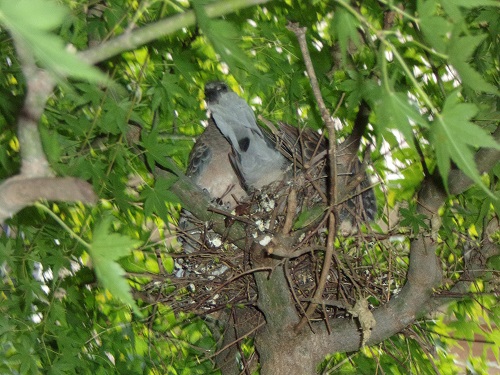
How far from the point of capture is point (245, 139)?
2258mm

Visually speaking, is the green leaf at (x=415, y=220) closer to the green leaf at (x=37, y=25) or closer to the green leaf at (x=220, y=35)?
the green leaf at (x=220, y=35)

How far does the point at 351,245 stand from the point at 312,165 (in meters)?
0.39

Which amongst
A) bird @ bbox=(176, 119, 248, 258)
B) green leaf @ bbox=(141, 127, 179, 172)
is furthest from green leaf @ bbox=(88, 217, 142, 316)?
bird @ bbox=(176, 119, 248, 258)

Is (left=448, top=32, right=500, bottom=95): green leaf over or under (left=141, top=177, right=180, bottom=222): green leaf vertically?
over

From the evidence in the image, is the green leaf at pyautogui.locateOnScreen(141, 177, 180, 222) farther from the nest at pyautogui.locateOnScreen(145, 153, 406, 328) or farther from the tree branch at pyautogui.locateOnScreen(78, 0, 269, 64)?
the tree branch at pyautogui.locateOnScreen(78, 0, 269, 64)

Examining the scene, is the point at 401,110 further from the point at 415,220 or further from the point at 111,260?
→ the point at 415,220

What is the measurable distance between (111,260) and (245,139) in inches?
57.6

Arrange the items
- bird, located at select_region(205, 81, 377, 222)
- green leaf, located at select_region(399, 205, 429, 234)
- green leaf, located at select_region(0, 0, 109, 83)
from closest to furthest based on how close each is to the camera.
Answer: green leaf, located at select_region(0, 0, 109, 83)
green leaf, located at select_region(399, 205, 429, 234)
bird, located at select_region(205, 81, 377, 222)

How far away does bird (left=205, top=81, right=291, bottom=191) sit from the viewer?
7.24 feet

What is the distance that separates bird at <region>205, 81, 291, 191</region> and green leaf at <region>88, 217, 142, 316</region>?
131cm

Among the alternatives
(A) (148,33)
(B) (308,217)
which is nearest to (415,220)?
(B) (308,217)

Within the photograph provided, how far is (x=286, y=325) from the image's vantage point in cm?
189

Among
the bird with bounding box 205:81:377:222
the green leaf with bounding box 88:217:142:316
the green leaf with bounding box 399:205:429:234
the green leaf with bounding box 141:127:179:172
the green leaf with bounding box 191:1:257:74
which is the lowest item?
the bird with bounding box 205:81:377:222

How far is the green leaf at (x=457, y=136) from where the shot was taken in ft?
2.64
